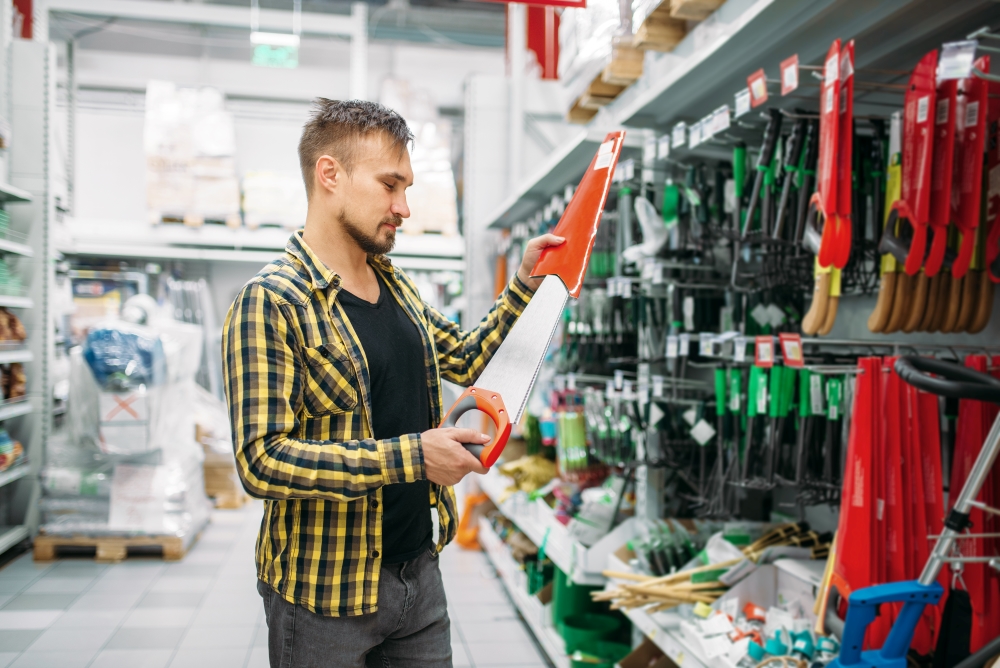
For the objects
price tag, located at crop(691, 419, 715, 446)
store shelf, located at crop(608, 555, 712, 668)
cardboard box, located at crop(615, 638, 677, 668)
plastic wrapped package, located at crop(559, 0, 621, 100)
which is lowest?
cardboard box, located at crop(615, 638, 677, 668)

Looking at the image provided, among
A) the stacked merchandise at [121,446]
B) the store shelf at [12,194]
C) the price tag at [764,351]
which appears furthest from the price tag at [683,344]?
the store shelf at [12,194]

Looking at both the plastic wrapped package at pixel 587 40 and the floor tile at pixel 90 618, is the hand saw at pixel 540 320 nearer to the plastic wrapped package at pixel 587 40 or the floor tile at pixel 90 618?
the plastic wrapped package at pixel 587 40

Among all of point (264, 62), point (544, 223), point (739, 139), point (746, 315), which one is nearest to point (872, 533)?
point (746, 315)

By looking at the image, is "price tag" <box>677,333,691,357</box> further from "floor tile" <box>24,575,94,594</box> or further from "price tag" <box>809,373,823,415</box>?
"floor tile" <box>24,575,94,594</box>

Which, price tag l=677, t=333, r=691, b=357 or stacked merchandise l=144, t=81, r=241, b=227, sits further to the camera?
stacked merchandise l=144, t=81, r=241, b=227

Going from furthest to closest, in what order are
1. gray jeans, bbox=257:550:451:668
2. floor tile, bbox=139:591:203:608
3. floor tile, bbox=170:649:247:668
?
floor tile, bbox=139:591:203:608 < floor tile, bbox=170:649:247:668 < gray jeans, bbox=257:550:451:668

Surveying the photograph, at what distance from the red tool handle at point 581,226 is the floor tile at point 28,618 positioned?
12.6 feet

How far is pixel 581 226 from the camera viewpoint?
1.62 metres

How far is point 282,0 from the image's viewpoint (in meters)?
10.1

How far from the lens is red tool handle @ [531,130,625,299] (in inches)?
61.2

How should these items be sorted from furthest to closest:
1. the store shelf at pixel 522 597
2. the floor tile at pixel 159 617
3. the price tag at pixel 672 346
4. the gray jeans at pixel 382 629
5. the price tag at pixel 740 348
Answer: the floor tile at pixel 159 617 → the store shelf at pixel 522 597 → the price tag at pixel 672 346 → the price tag at pixel 740 348 → the gray jeans at pixel 382 629

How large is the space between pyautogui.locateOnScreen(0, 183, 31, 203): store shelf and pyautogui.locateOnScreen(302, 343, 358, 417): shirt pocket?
455cm

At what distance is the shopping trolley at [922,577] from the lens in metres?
1.53

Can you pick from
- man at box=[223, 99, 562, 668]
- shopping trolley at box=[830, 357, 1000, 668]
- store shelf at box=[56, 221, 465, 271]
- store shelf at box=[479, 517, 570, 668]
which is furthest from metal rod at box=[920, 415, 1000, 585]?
store shelf at box=[56, 221, 465, 271]
